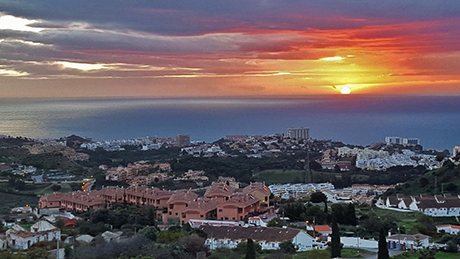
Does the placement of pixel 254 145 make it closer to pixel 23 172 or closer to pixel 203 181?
pixel 203 181

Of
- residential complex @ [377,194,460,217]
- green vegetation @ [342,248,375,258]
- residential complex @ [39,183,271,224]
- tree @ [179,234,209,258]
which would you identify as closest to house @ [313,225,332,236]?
green vegetation @ [342,248,375,258]

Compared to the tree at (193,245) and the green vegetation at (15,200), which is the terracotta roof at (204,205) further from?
the green vegetation at (15,200)

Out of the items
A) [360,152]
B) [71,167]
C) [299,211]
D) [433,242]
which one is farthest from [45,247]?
[360,152]

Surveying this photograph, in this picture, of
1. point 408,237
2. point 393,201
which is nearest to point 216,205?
point 408,237

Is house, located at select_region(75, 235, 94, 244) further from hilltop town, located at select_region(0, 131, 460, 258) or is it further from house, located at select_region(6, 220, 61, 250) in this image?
house, located at select_region(6, 220, 61, 250)

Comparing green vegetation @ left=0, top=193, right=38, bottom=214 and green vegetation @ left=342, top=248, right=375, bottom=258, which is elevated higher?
green vegetation @ left=342, top=248, right=375, bottom=258

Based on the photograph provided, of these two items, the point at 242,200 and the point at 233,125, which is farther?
the point at 233,125

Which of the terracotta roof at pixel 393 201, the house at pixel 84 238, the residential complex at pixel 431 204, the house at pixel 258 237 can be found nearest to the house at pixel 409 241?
the house at pixel 258 237

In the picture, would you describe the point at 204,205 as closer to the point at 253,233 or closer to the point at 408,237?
the point at 253,233
